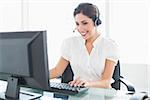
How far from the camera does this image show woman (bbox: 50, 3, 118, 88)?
1859 mm

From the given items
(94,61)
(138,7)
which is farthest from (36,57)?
(138,7)

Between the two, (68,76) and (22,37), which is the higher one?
(22,37)

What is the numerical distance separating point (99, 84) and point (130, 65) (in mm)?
1675

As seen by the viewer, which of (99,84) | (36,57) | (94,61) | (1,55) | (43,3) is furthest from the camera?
(43,3)

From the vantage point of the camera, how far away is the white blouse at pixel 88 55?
1903mm

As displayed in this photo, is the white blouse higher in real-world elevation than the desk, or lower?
higher

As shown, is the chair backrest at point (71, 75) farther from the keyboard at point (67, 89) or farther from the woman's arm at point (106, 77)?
the keyboard at point (67, 89)

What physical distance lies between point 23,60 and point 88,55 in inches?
32.0

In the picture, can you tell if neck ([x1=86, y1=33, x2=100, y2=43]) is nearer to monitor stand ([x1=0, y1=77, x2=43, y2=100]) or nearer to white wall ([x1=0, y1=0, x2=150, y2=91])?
monitor stand ([x1=0, y1=77, x2=43, y2=100])

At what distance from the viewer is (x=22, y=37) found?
1241 millimetres

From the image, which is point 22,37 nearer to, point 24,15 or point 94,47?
point 94,47

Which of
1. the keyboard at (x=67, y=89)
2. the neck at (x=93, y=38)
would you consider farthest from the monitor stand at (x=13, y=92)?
the neck at (x=93, y=38)

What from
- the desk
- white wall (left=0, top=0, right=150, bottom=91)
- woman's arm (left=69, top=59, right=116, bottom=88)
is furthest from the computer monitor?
white wall (left=0, top=0, right=150, bottom=91)

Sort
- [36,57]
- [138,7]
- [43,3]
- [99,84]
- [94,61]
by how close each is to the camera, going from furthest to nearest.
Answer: [43,3] < [138,7] < [94,61] < [99,84] < [36,57]
